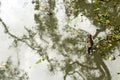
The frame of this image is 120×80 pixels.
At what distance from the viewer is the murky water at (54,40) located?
8688 mm

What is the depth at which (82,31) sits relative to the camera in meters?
9.81

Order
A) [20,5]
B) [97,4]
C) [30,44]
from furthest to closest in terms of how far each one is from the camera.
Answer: [20,5] < [97,4] < [30,44]

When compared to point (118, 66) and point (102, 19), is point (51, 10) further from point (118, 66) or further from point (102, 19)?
point (118, 66)

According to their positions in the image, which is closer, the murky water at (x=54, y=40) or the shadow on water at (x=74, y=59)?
the shadow on water at (x=74, y=59)

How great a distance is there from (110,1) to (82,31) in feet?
5.48

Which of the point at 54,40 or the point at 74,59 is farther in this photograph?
the point at 54,40

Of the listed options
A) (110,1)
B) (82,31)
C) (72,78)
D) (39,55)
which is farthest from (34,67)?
(110,1)

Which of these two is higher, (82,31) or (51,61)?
(82,31)

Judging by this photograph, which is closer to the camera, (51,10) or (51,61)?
(51,61)

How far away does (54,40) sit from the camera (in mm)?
9703

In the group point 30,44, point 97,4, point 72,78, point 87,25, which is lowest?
point 72,78

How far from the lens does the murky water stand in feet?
28.5

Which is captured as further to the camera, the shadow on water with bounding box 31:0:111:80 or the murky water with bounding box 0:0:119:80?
the murky water with bounding box 0:0:119:80

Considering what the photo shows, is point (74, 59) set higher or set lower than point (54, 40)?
lower
